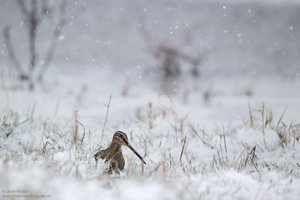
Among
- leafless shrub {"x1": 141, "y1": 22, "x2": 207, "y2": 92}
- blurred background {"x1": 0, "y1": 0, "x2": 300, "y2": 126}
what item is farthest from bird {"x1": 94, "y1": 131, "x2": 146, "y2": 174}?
leafless shrub {"x1": 141, "y1": 22, "x2": 207, "y2": 92}

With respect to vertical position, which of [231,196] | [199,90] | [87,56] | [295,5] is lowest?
[231,196]

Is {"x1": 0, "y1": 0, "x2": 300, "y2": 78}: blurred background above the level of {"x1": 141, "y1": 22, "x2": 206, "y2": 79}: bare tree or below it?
above

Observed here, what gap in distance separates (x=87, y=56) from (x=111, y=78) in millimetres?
1585

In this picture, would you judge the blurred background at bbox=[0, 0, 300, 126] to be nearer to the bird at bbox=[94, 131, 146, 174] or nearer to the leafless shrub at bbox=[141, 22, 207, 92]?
the leafless shrub at bbox=[141, 22, 207, 92]

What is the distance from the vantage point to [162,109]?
5852mm

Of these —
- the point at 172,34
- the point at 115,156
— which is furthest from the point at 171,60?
the point at 115,156

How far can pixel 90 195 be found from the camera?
257 centimetres

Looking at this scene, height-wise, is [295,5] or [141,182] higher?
[295,5]

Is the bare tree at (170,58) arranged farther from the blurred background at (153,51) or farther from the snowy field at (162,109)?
the snowy field at (162,109)

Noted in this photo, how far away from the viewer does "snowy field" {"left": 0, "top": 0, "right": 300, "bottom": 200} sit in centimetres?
289

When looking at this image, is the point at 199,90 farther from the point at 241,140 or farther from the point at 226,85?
the point at 241,140

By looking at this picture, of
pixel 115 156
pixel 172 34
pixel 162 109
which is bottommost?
pixel 115 156

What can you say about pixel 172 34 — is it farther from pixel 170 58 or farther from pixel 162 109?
pixel 162 109

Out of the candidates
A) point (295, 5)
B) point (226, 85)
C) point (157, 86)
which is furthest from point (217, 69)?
point (295, 5)
